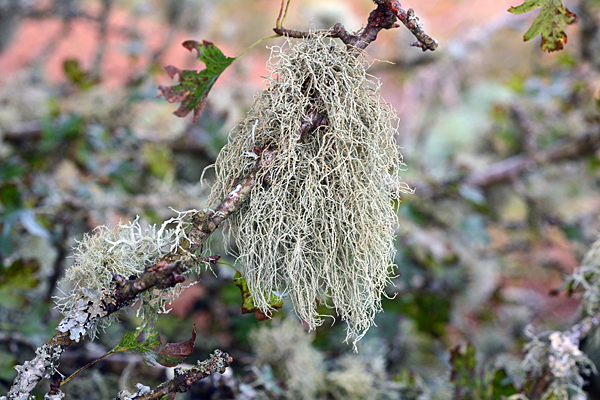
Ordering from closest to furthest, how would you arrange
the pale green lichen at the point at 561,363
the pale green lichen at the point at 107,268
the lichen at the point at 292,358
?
the pale green lichen at the point at 107,268 → the pale green lichen at the point at 561,363 → the lichen at the point at 292,358

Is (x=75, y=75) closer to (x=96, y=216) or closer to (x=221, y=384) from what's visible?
(x=96, y=216)

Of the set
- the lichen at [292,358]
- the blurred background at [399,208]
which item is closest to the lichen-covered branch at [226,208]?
the blurred background at [399,208]

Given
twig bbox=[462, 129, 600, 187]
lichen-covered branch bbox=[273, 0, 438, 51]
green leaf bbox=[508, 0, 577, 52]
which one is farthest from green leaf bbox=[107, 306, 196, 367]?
twig bbox=[462, 129, 600, 187]

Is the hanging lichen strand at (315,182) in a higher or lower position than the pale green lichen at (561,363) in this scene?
higher

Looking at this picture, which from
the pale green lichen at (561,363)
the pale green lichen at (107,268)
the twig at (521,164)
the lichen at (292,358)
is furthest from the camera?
the twig at (521,164)

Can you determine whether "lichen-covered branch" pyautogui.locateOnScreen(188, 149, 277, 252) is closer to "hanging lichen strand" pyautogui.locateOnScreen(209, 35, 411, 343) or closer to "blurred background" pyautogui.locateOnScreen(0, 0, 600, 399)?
"hanging lichen strand" pyautogui.locateOnScreen(209, 35, 411, 343)

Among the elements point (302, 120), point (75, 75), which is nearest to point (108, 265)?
point (302, 120)

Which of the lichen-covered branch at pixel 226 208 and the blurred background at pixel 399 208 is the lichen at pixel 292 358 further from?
the lichen-covered branch at pixel 226 208

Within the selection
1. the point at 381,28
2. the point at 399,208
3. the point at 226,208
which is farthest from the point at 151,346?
the point at 399,208
